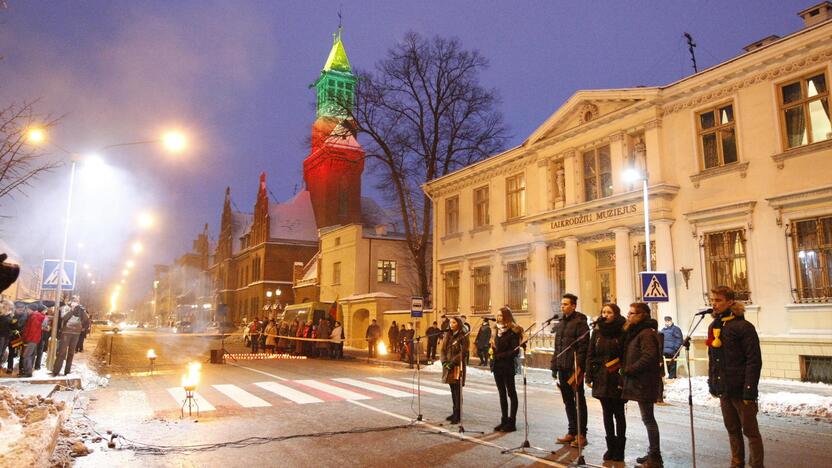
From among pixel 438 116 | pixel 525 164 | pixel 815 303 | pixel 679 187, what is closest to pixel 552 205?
pixel 525 164

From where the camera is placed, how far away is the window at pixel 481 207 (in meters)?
28.4

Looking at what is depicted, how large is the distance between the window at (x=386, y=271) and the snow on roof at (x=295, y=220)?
28.6 m

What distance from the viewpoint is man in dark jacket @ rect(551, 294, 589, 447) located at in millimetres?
7945

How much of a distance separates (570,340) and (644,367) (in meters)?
1.41

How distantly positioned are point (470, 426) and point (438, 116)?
26645 millimetres

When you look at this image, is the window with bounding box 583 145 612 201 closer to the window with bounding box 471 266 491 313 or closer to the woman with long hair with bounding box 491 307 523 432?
the window with bounding box 471 266 491 313

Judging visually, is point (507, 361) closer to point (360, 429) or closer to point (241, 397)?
point (360, 429)

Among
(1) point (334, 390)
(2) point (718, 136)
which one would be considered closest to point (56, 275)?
(1) point (334, 390)

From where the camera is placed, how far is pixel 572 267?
22312 mm

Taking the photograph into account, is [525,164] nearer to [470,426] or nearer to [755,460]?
[470,426]

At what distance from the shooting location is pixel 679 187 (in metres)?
19.3

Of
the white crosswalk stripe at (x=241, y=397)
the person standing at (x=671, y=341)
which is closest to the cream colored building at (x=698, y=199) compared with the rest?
the person standing at (x=671, y=341)

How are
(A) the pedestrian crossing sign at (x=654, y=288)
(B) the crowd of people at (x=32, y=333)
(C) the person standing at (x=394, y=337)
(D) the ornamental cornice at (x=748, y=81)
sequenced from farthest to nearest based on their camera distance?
1. (C) the person standing at (x=394, y=337)
2. (D) the ornamental cornice at (x=748, y=81)
3. (A) the pedestrian crossing sign at (x=654, y=288)
4. (B) the crowd of people at (x=32, y=333)

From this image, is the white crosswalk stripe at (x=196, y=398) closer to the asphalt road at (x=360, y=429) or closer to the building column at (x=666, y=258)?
the asphalt road at (x=360, y=429)
